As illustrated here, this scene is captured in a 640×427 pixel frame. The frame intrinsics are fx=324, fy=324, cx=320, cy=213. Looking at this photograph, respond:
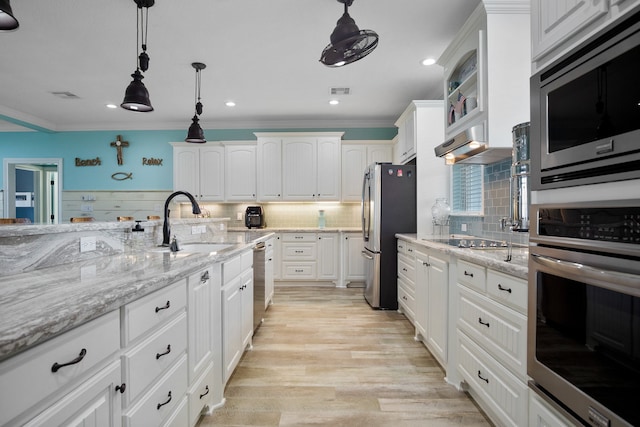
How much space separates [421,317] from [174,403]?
205 cm

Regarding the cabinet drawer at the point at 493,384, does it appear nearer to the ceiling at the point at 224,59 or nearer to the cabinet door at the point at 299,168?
the ceiling at the point at 224,59

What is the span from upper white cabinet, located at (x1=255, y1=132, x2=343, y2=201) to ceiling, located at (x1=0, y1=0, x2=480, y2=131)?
40 cm

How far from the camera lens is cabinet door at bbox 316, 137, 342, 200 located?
5.25 m

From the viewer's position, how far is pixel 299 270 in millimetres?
5012

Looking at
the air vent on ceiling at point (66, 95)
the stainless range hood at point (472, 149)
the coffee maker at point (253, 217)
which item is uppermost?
the air vent on ceiling at point (66, 95)

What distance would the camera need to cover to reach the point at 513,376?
145 centimetres

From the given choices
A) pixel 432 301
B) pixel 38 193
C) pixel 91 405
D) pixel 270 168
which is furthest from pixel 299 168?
pixel 38 193

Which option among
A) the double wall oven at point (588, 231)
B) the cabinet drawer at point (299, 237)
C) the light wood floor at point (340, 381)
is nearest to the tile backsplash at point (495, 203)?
the light wood floor at point (340, 381)

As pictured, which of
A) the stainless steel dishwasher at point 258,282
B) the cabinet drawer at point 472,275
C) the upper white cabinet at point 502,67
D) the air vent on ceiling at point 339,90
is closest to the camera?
the cabinet drawer at point 472,275

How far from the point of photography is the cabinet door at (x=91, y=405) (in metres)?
0.73

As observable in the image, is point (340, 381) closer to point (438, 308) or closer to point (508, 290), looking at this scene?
point (438, 308)

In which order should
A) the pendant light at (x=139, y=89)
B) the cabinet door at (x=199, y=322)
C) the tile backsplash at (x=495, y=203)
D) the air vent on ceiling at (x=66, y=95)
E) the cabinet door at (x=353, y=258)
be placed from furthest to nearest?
1. the cabinet door at (x=353, y=258)
2. the air vent on ceiling at (x=66, y=95)
3. the tile backsplash at (x=495, y=203)
4. the pendant light at (x=139, y=89)
5. the cabinet door at (x=199, y=322)

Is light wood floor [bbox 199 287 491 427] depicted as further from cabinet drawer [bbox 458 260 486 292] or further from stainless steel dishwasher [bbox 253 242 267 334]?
cabinet drawer [bbox 458 260 486 292]

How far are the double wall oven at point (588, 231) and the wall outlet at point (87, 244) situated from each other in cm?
199
